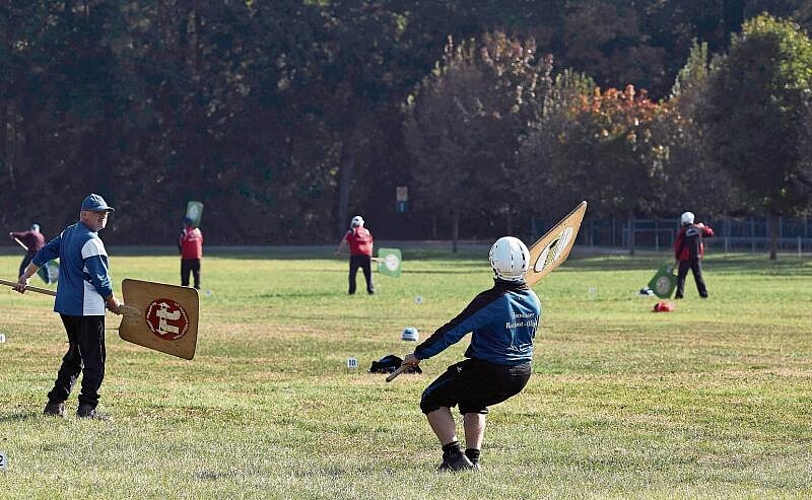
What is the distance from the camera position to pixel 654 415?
13914mm

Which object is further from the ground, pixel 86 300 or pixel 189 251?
pixel 86 300

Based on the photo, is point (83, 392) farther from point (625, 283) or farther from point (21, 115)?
point (21, 115)

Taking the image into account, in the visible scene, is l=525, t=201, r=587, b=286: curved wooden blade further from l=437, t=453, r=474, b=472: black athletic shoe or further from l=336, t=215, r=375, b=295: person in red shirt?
l=336, t=215, r=375, b=295: person in red shirt

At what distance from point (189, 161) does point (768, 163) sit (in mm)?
35856

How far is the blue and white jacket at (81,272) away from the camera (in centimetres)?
1321

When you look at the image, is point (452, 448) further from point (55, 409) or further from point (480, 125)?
point (480, 125)

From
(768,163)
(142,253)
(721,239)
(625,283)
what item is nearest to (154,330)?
(625,283)

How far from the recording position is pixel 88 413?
13.4 metres

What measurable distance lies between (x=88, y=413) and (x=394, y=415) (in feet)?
8.72

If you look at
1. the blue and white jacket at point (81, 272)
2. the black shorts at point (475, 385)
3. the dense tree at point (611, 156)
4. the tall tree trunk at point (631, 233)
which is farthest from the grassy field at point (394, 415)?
the tall tree trunk at point (631, 233)

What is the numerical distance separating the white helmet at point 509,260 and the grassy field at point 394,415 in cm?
137

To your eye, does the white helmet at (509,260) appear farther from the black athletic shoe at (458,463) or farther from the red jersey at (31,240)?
the red jersey at (31,240)

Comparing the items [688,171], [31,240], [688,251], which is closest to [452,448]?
[688,251]

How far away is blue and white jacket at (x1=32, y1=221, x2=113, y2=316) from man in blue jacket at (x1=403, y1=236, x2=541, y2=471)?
3.86 meters
